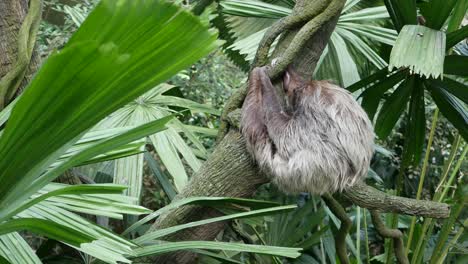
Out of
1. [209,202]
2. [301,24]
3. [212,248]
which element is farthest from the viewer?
[301,24]

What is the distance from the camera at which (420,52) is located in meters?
2.09

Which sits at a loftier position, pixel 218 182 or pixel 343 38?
pixel 343 38

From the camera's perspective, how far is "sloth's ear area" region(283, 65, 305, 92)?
2.35 metres

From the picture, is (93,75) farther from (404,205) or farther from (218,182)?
(404,205)

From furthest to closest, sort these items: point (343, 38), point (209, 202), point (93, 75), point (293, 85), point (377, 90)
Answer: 1. point (343, 38)
2. point (377, 90)
3. point (293, 85)
4. point (209, 202)
5. point (93, 75)

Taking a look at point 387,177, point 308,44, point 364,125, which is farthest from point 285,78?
point 387,177

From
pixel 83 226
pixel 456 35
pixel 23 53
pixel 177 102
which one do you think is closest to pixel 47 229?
pixel 83 226

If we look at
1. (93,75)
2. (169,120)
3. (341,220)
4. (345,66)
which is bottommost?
(341,220)

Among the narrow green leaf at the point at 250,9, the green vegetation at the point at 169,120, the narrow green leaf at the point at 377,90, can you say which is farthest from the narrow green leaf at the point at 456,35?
the narrow green leaf at the point at 250,9

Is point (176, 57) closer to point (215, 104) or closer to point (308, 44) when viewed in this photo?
point (308, 44)

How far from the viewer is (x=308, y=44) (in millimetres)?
2299

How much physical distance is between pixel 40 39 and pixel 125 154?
335cm

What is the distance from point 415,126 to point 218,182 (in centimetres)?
127

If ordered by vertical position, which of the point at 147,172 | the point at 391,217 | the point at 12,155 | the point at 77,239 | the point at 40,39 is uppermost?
the point at 40,39
